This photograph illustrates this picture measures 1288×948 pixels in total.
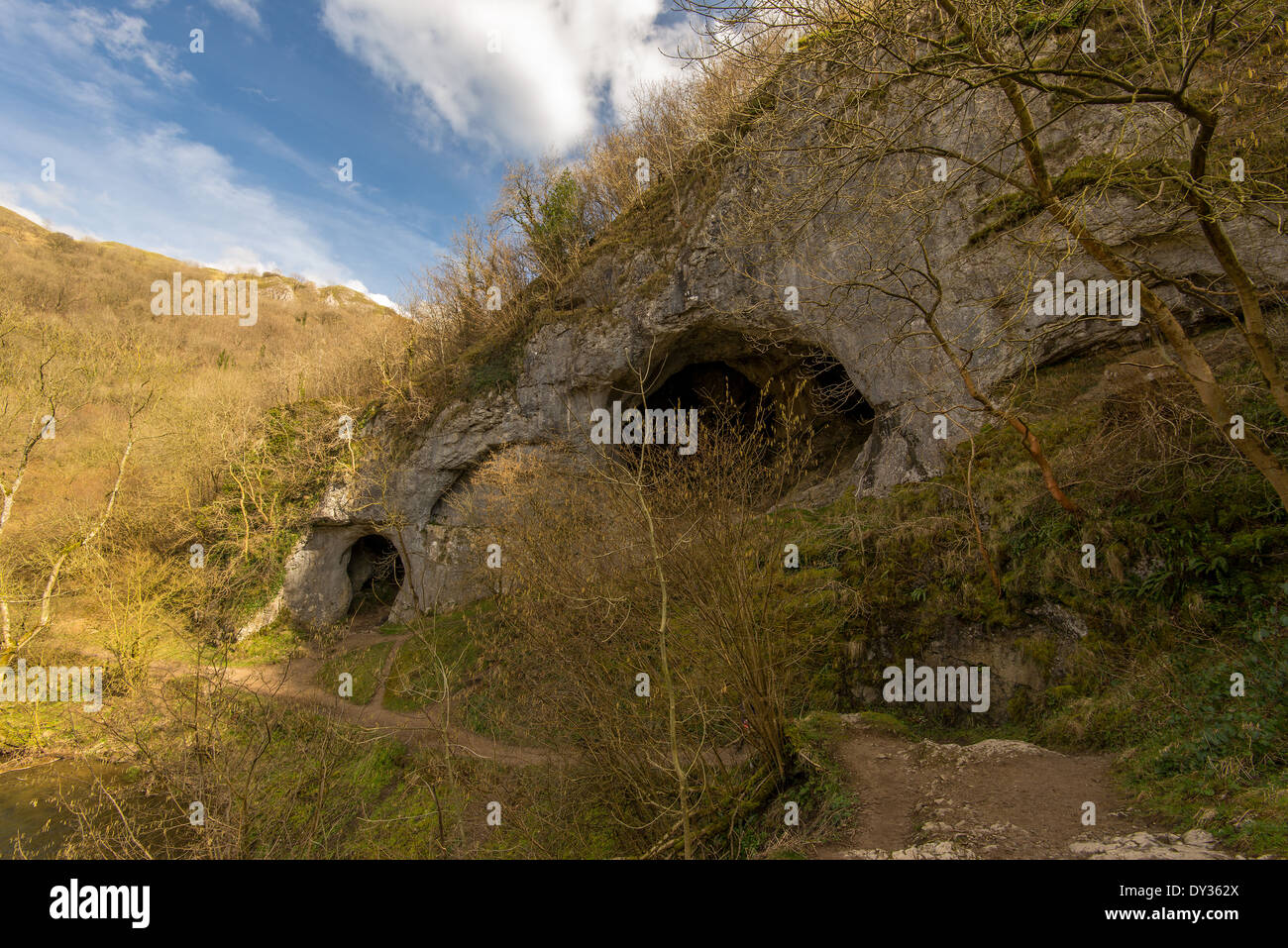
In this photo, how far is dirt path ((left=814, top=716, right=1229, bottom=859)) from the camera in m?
3.51

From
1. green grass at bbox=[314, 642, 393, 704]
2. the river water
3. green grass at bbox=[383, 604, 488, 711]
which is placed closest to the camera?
the river water

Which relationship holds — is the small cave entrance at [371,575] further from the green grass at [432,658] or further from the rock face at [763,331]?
the green grass at [432,658]

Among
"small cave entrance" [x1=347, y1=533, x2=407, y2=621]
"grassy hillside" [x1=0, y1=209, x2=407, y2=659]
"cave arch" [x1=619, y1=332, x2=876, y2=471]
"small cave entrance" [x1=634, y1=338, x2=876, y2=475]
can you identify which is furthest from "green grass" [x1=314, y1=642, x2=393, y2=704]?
"small cave entrance" [x1=634, y1=338, x2=876, y2=475]

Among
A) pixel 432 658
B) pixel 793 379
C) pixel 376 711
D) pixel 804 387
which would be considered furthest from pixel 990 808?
pixel 376 711

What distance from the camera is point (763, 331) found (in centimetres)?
1396

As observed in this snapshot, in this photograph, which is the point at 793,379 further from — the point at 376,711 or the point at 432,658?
the point at 376,711

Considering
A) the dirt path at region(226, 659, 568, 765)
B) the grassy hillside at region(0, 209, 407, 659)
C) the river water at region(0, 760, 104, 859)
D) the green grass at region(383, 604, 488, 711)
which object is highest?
the grassy hillside at region(0, 209, 407, 659)

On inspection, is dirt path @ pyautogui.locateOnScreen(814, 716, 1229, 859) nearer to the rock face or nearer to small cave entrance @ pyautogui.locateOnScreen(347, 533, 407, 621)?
the rock face

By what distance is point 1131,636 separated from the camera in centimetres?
555

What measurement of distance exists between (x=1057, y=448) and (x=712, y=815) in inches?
268

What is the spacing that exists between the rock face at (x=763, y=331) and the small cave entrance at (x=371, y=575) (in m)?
0.97

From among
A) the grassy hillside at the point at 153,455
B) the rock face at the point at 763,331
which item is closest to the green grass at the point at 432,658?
the rock face at the point at 763,331

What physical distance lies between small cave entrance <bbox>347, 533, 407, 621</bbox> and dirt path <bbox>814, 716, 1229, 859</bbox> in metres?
19.2
